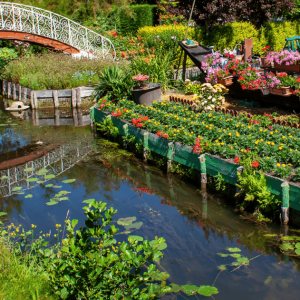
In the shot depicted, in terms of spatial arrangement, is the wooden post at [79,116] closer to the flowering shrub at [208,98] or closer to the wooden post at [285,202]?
the flowering shrub at [208,98]

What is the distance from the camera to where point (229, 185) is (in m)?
5.83

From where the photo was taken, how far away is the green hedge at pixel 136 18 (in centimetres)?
2306

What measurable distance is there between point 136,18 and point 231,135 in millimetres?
19068

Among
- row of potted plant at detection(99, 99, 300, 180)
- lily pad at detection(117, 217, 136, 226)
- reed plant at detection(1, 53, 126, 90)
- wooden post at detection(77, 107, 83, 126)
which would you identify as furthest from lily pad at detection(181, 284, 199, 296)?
reed plant at detection(1, 53, 126, 90)

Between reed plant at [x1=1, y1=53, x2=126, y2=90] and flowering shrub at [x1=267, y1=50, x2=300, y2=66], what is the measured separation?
7.26 m

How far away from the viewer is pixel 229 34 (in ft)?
58.4

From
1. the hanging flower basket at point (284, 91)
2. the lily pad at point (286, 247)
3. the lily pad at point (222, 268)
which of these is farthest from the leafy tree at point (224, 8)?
the lily pad at point (222, 268)

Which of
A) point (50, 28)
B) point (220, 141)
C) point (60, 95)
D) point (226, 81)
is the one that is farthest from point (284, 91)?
point (50, 28)

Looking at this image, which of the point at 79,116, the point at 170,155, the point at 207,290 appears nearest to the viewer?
the point at 207,290

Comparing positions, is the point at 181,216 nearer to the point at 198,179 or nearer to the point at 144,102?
the point at 198,179

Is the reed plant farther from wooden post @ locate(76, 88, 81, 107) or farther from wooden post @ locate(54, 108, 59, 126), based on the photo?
wooden post @ locate(54, 108, 59, 126)

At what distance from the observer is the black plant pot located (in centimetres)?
975

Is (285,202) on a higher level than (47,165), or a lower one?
higher

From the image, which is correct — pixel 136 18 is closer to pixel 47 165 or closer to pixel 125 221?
pixel 47 165
